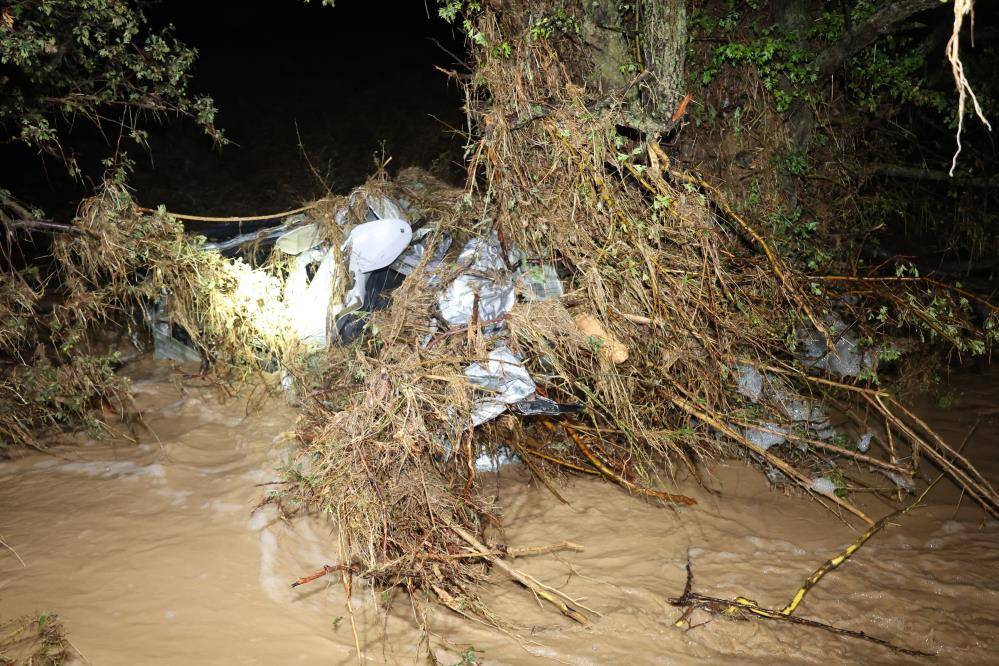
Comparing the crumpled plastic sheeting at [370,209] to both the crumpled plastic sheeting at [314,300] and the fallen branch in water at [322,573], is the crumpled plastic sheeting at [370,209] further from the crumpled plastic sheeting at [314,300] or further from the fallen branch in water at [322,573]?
the fallen branch in water at [322,573]

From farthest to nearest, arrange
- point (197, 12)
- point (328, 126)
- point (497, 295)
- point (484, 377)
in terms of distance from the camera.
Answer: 1. point (197, 12)
2. point (328, 126)
3. point (497, 295)
4. point (484, 377)

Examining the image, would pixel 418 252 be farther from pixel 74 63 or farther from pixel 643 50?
pixel 74 63

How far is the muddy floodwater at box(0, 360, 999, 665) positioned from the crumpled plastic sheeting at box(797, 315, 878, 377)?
89 cm

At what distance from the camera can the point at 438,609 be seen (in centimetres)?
325

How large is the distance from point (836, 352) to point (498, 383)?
238 centimetres

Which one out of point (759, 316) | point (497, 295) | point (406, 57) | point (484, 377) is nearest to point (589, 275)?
point (497, 295)

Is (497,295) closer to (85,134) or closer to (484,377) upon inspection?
(484,377)

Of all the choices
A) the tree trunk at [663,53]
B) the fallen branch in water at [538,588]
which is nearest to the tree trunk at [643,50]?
the tree trunk at [663,53]

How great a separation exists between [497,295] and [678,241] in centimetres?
119

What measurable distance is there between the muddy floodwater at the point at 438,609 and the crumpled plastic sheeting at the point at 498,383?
0.72 metres

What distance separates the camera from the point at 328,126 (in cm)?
938

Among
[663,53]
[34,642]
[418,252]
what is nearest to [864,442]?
[663,53]

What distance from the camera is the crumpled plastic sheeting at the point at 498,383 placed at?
379cm

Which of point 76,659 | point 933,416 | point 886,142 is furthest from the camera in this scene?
point 886,142
